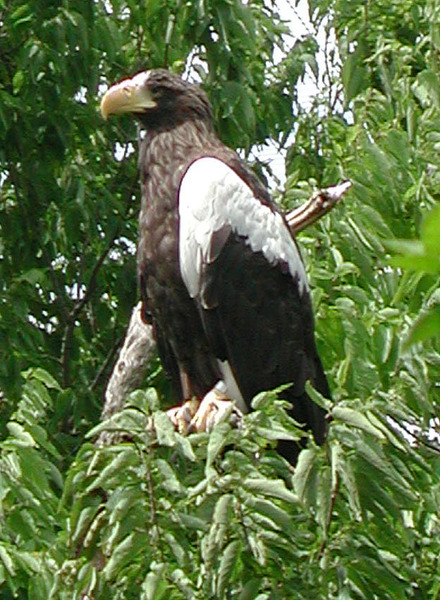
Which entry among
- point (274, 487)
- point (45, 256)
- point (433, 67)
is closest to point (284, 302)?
point (433, 67)

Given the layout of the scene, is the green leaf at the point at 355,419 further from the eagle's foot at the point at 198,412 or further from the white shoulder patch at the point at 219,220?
the white shoulder patch at the point at 219,220

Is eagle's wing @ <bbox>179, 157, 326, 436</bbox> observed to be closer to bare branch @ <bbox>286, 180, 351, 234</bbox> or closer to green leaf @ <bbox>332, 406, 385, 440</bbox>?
bare branch @ <bbox>286, 180, 351, 234</bbox>

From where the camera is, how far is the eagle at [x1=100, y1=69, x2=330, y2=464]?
459 centimetres

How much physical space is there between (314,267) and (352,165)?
32cm

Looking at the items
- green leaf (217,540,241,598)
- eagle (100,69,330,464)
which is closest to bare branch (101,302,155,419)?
eagle (100,69,330,464)

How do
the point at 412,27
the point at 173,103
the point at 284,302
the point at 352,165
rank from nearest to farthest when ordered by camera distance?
1. the point at 352,165
2. the point at 284,302
3. the point at 173,103
4. the point at 412,27

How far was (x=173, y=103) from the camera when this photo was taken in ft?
16.7

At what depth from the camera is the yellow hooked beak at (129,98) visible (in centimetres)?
497

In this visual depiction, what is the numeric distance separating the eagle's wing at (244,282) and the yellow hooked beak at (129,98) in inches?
14.8

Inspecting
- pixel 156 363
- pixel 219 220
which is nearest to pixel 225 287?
pixel 219 220

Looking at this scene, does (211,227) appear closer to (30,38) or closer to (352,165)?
(352,165)

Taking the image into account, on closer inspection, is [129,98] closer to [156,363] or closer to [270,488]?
[156,363]

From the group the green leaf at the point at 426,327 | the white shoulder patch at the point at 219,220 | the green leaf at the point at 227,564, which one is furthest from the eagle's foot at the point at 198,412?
the green leaf at the point at 426,327

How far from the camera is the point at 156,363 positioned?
6.04 metres
